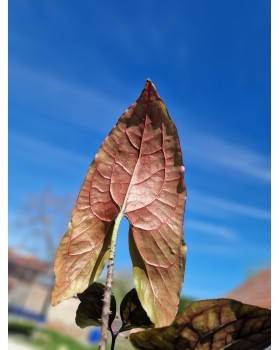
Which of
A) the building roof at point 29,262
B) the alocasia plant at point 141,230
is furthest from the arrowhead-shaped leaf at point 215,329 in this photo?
the building roof at point 29,262

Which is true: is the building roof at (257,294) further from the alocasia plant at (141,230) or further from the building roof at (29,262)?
the building roof at (29,262)

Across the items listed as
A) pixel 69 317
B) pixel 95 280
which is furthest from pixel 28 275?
pixel 95 280

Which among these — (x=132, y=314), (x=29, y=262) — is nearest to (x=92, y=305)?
(x=132, y=314)

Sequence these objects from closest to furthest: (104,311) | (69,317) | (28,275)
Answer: (104,311), (69,317), (28,275)

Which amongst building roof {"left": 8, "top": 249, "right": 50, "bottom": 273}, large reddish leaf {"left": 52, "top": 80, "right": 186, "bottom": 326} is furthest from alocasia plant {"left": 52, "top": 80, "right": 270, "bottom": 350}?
building roof {"left": 8, "top": 249, "right": 50, "bottom": 273}

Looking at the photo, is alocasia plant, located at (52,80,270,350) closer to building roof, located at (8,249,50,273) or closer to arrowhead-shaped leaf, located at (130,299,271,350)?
arrowhead-shaped leaf, located at (130,299,271,350)

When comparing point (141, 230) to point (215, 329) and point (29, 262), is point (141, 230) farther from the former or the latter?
point (29, 262)
